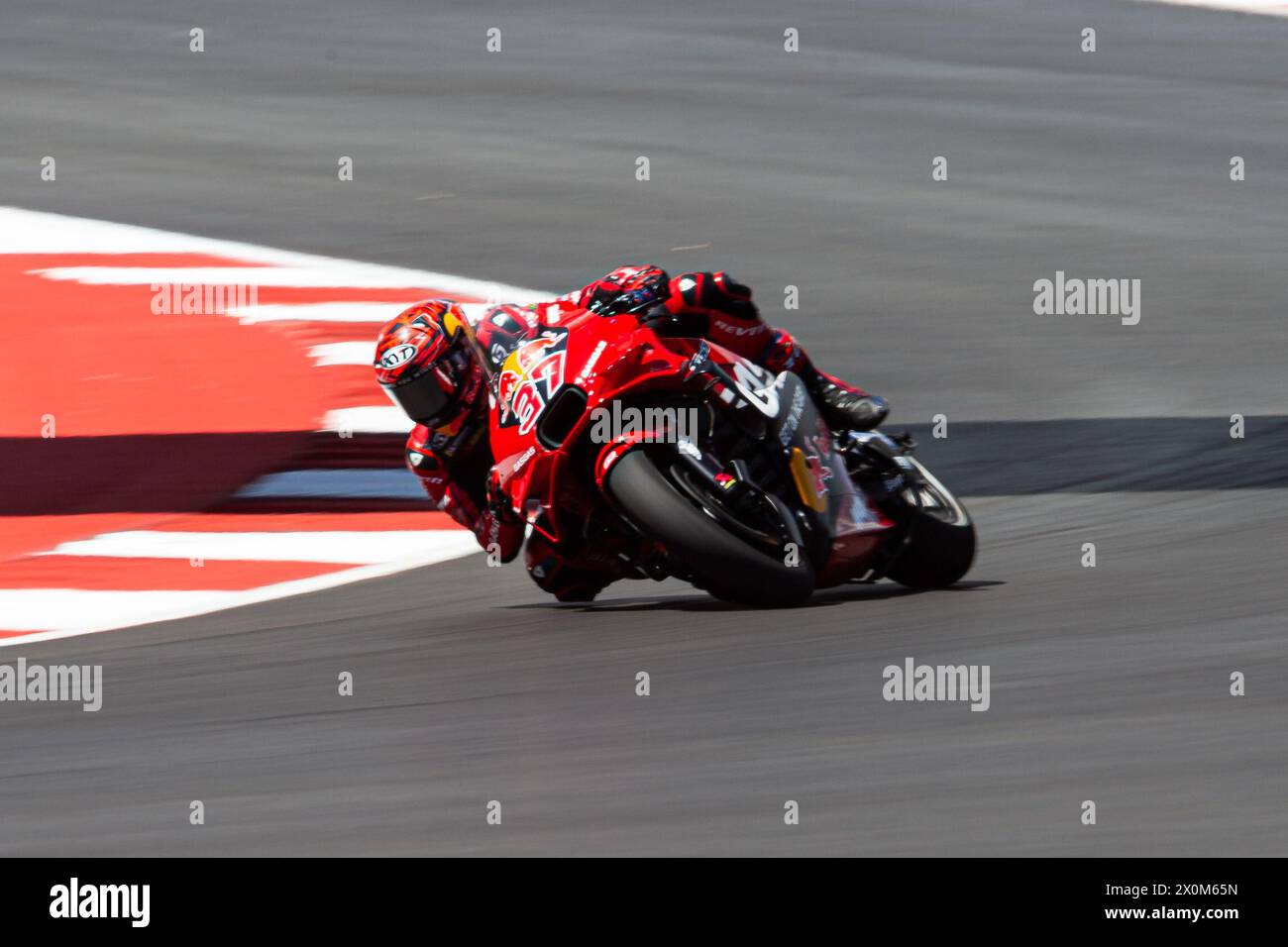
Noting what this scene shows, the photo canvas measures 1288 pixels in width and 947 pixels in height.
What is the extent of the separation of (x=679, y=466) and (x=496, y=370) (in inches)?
34.7

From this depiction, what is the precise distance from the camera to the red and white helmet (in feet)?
25.8

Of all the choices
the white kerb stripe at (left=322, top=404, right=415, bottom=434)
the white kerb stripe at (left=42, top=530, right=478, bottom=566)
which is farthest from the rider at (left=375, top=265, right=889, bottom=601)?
the white kerb stripe at (left=322, top=404, right=415, bottom=434)

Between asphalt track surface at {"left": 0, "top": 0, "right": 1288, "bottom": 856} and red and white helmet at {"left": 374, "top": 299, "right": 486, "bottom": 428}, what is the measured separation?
A: 2.44ft

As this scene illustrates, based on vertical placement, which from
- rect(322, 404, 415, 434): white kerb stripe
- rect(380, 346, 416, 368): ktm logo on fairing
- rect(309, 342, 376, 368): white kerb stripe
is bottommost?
rect(380, 346, 416, 368): ktm logo on fairing

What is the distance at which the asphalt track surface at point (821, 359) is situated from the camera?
5844mm

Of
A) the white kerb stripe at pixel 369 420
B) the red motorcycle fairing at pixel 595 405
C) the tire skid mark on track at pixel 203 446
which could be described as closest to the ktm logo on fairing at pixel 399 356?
the red motorcycle fairing at pixel 595 405

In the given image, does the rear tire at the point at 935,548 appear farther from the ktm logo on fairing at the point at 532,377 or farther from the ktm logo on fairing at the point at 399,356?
the ktm logo on fairing at the point at 399,356

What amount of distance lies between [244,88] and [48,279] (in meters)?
5.90

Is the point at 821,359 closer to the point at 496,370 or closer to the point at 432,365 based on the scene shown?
the point at 496,370

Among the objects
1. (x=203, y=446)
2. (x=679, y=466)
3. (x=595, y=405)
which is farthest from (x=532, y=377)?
(x=203, y=446)

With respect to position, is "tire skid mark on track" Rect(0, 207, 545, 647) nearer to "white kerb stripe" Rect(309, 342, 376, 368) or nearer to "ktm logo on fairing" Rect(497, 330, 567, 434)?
"white kerb stripe" Rect(309, 342, 376, 368)

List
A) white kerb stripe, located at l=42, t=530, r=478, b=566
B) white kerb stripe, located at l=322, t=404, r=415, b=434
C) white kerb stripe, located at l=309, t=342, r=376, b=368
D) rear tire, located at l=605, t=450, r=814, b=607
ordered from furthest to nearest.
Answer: white kerb stripe, located at l=309, t=342, r=376, b=368
white kerb stripe, located at l=322, t=404, r=415, b=434
white kerb stripe, located at l=42, t=530, r=478, b=566
rear tire, located at l=605, t=450, r=814, b=607

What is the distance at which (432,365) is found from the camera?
787 centimetres

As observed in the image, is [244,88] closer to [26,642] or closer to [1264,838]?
[26,642]
